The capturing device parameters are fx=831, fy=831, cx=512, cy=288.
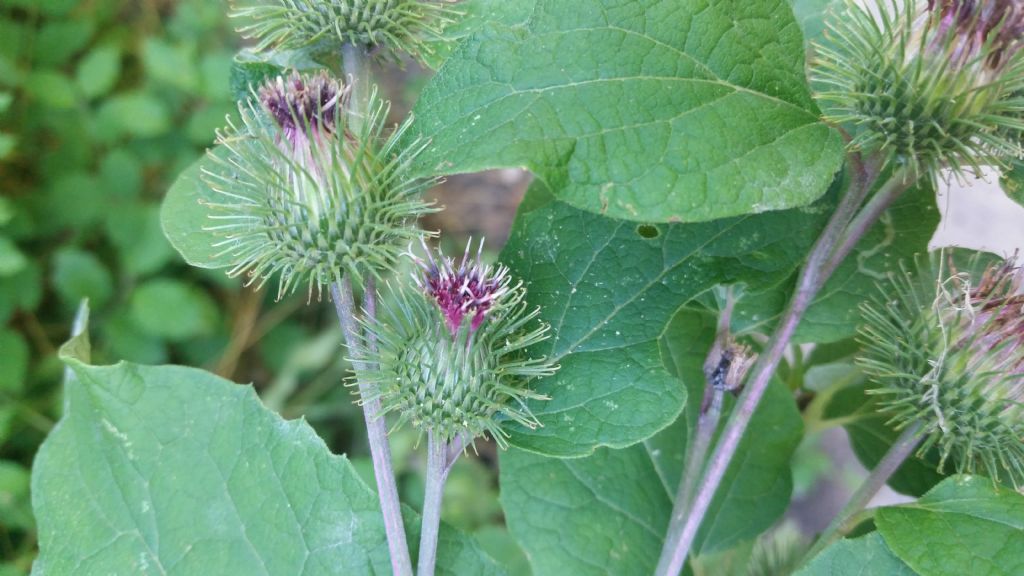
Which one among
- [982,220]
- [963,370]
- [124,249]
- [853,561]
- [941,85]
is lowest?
[124,249]

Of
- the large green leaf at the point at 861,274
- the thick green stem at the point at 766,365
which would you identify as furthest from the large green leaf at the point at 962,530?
the large green leaf at the point at 861,274

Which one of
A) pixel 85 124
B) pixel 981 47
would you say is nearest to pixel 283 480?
pixel 981 47

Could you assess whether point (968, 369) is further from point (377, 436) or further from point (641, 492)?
point (377, 436)

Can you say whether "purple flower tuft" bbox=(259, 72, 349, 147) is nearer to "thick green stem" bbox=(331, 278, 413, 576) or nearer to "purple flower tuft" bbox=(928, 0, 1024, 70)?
"thick green stem" bbox=(331, 278, 413, 576)

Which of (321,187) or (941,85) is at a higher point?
(941,85)

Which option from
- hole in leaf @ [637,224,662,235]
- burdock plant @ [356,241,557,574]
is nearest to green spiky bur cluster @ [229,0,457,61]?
→ burdock plant @ [356,241,557,574]

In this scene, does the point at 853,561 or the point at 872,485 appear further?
the point at 872,485

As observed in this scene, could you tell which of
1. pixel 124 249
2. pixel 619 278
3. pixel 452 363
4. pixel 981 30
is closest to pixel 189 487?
pixel 452 363
